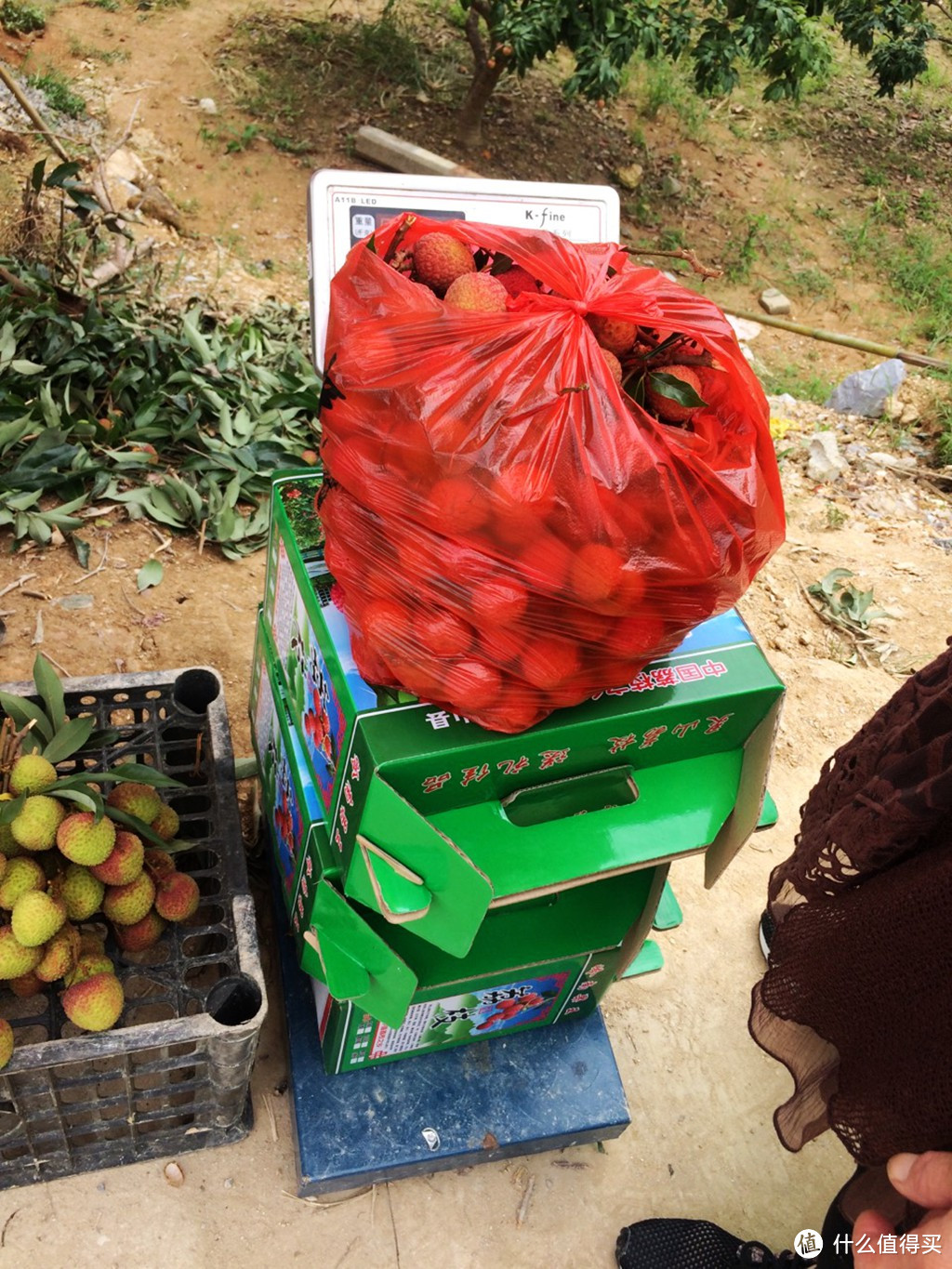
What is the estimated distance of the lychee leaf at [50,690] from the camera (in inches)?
64.5

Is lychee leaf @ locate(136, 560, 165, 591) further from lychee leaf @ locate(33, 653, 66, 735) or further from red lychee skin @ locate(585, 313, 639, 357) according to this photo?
red lychee skin @ locate(585, 313, 639, 357)

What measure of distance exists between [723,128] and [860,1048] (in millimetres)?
7864

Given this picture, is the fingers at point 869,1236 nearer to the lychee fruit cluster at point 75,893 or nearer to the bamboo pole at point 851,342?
the lychee fruit cluster at point 75,893

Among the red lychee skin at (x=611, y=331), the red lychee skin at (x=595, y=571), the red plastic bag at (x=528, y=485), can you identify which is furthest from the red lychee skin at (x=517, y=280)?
the red lychee skin at (x=595, y=571)

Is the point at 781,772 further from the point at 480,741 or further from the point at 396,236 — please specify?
the point at 396,236

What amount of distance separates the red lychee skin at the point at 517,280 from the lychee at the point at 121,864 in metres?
1.01

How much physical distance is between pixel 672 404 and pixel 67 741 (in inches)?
44.2

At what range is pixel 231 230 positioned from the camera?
16.6 feet

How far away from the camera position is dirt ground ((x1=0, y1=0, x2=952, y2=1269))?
5.53 feet

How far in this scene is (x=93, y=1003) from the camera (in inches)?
54.9

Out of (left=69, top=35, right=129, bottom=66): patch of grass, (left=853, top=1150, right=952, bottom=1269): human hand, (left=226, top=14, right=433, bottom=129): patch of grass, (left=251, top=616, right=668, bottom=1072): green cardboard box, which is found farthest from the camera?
(left=226, top=14, right=433, bottom=129): patch of grass

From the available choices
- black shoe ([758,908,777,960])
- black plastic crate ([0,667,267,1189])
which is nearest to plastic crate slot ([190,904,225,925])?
black plastic crate ([0,667,267,1189])

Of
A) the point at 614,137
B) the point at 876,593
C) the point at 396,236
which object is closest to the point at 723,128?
the point at 614,137

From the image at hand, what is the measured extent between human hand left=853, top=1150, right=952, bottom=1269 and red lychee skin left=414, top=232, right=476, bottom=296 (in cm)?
116
